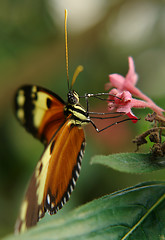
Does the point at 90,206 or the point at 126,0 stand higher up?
the point at 126,0

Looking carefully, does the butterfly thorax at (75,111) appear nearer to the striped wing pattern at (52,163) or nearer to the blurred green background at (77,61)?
the striped wing pattern at (52,163)

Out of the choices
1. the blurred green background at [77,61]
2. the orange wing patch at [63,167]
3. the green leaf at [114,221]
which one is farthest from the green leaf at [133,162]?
the blurred green background at [77,61]

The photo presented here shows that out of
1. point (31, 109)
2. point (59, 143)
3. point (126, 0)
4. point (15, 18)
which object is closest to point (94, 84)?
point (126, 0)

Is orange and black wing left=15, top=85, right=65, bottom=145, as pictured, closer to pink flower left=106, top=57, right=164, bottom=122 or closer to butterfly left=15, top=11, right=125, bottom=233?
butterfly left=15, top=11, right=125, bottom=233

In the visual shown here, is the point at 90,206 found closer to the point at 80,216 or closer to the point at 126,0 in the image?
the point at 80,216

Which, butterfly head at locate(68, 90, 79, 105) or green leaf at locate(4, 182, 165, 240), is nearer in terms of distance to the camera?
green leaf at locate(4, 182, 165, 240)

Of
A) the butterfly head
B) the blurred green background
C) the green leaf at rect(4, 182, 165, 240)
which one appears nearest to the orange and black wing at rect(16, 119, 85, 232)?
the butterfly head
